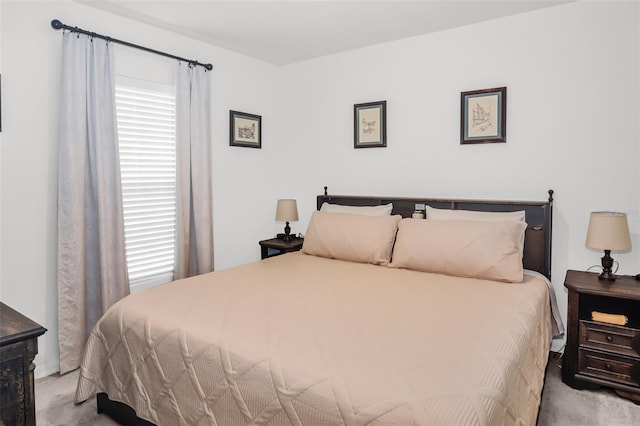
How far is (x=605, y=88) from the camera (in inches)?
110

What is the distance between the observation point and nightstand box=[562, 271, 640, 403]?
242 centimetres

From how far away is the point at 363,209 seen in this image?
11.8ft

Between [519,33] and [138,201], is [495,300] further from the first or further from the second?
[138,201]

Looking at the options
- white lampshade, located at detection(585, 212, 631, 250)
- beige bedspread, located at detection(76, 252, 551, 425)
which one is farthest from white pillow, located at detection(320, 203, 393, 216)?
white lampshade, located at detection(585, 212, 631, 250)

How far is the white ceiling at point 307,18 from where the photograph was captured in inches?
113

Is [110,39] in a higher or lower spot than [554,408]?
higher

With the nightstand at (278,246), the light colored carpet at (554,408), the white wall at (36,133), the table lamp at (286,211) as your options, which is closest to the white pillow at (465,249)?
the light colored carpet at (554,408)

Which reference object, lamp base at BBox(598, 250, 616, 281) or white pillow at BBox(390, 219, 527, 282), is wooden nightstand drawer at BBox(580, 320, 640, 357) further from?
white pillow at BBox(390, 219, 527, 282)

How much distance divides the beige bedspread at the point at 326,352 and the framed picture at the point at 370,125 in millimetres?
1577

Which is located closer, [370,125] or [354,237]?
[354,237]

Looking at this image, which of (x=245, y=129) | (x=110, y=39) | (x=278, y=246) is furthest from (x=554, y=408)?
(x=110, y=39)

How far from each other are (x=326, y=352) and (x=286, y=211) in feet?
8.33

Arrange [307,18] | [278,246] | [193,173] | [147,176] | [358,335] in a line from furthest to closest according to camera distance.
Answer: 1. [278,246]
2. [193,173]
3. [147,176]
4. [307,18]
5. [358,335]

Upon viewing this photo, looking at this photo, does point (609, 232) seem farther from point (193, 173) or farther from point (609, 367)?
point (193, 173)
